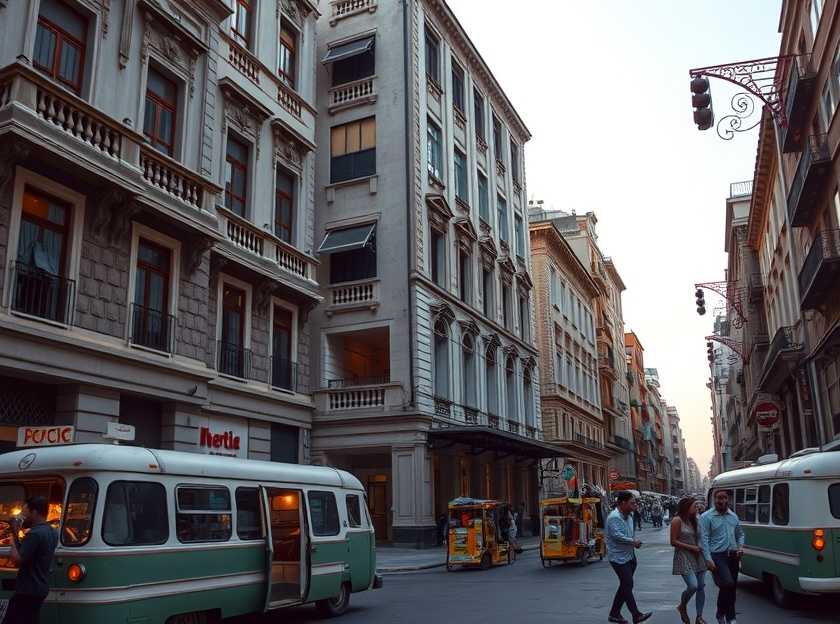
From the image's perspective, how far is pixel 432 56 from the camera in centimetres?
3544

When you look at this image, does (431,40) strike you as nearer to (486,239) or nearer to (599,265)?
(486,239)

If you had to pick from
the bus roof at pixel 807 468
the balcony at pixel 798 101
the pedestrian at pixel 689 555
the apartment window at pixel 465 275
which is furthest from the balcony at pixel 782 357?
the pedestrian at pixel 689 555

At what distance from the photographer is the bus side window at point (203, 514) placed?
10008 millimetres

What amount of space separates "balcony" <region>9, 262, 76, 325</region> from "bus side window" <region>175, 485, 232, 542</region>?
638cm

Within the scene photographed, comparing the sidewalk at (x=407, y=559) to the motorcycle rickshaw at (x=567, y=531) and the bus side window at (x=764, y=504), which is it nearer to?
the motorcycle rickshaw at (x=567, y=531)

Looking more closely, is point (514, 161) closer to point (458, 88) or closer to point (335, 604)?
point (458, 88)

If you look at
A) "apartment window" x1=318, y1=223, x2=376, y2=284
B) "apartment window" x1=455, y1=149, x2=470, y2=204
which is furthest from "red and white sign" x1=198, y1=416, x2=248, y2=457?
"apartment window" x1=455, y1=149, x2=470, y2=204

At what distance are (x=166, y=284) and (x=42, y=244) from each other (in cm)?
345

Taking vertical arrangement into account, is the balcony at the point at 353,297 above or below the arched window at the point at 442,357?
above

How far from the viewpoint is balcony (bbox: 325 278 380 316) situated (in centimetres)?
2992

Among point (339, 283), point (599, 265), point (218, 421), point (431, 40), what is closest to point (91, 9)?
point (218, 421)

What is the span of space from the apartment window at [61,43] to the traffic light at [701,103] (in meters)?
12.1

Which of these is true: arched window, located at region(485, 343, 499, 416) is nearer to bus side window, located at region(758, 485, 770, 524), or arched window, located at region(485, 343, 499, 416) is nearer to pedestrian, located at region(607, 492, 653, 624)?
bus side window, located at region(758, 485, 770, 524)

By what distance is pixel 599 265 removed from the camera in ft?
251
